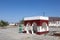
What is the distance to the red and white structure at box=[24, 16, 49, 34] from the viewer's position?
2841cm

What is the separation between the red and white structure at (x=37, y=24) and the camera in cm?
2841

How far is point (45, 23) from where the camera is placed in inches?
1200

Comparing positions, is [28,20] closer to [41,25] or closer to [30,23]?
[30,23]

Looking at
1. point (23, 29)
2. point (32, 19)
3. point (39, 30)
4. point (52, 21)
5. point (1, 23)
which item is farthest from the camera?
point (1, 23)

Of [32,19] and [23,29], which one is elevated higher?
[32,19]

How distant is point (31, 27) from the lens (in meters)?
30.5

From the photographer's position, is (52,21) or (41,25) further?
(52,21)

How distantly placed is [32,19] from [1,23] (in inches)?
1913

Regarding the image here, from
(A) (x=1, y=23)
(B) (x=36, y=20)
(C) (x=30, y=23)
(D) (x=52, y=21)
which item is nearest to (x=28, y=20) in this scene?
(C) (x=30, y=23)

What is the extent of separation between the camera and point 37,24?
28.8 metres

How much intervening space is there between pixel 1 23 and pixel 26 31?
1866 inches

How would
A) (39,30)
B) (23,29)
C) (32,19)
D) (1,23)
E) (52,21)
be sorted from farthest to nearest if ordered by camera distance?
(1,23) → (52,21) → (23,29) → (32,19) → (39,30)

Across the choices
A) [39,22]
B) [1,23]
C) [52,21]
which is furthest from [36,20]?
[1,23]

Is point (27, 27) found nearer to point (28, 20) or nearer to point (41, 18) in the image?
point (28, 20)
